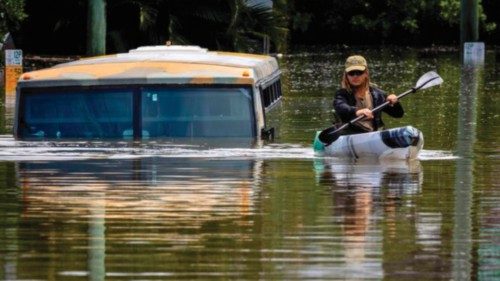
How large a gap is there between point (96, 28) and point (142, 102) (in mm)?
23112

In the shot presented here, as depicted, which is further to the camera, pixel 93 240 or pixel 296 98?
pixel 296 98

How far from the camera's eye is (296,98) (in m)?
37.6

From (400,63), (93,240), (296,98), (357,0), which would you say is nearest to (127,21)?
(400,63)

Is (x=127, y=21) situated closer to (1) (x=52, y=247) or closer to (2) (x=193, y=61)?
(2) (x=193, y=61)

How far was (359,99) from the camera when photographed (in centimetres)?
2120

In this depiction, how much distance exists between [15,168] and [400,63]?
4113 centimetres

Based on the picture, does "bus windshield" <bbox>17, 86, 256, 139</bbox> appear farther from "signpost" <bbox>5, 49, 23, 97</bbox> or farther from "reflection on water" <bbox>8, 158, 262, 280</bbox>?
"signpost" <bbox>5, 49, 23, 97</bbox>

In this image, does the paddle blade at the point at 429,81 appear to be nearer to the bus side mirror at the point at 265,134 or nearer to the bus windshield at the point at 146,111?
the bus side mirror at the point at 265,134

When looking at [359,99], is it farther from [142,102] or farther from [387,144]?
[142,102]

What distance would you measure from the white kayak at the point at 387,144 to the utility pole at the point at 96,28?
23913 mm

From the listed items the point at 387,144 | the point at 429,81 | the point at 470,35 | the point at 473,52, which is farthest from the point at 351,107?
the point at 470,35

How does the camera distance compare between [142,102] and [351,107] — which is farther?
[142,102]

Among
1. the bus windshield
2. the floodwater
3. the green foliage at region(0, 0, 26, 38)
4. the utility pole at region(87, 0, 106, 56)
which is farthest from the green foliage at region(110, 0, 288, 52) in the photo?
the bus windshield

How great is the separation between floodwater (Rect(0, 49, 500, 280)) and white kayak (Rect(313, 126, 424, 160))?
0.77ft
